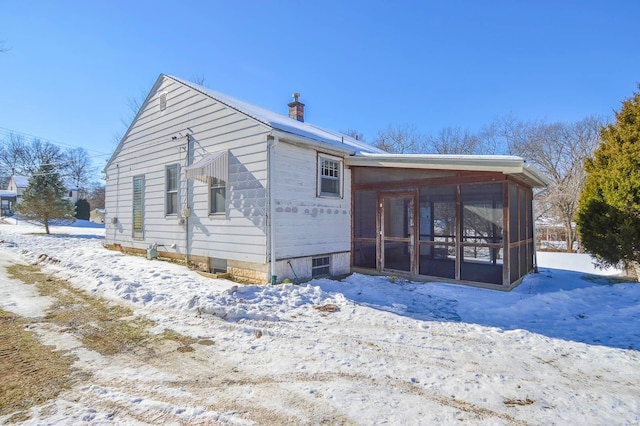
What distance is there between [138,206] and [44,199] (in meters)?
14.3

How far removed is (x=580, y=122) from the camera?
24875 mm

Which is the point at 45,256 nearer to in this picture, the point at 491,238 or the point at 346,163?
the point at 346,163

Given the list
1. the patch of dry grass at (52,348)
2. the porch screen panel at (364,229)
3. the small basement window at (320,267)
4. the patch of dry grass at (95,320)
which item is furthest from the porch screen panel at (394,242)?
the patch of dry grass at (95,320)

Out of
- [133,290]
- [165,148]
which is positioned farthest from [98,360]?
[165,148]

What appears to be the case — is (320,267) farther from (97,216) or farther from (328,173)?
(97,216)

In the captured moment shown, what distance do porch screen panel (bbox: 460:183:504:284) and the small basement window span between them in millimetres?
3540

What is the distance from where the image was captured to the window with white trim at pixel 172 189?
9883mm

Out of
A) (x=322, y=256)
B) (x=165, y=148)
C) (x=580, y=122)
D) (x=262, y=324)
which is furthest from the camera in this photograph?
(x=580, y=122)

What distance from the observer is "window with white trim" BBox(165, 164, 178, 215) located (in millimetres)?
9883

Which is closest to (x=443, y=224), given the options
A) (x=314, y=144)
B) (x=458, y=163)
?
(x=458, y=163)

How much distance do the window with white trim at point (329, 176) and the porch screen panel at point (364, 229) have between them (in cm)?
81

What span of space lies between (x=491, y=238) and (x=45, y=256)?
44.5ft

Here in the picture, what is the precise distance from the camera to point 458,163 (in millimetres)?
7219

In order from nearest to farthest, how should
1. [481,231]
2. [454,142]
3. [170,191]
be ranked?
[481,231], [170,191], [454,142]
